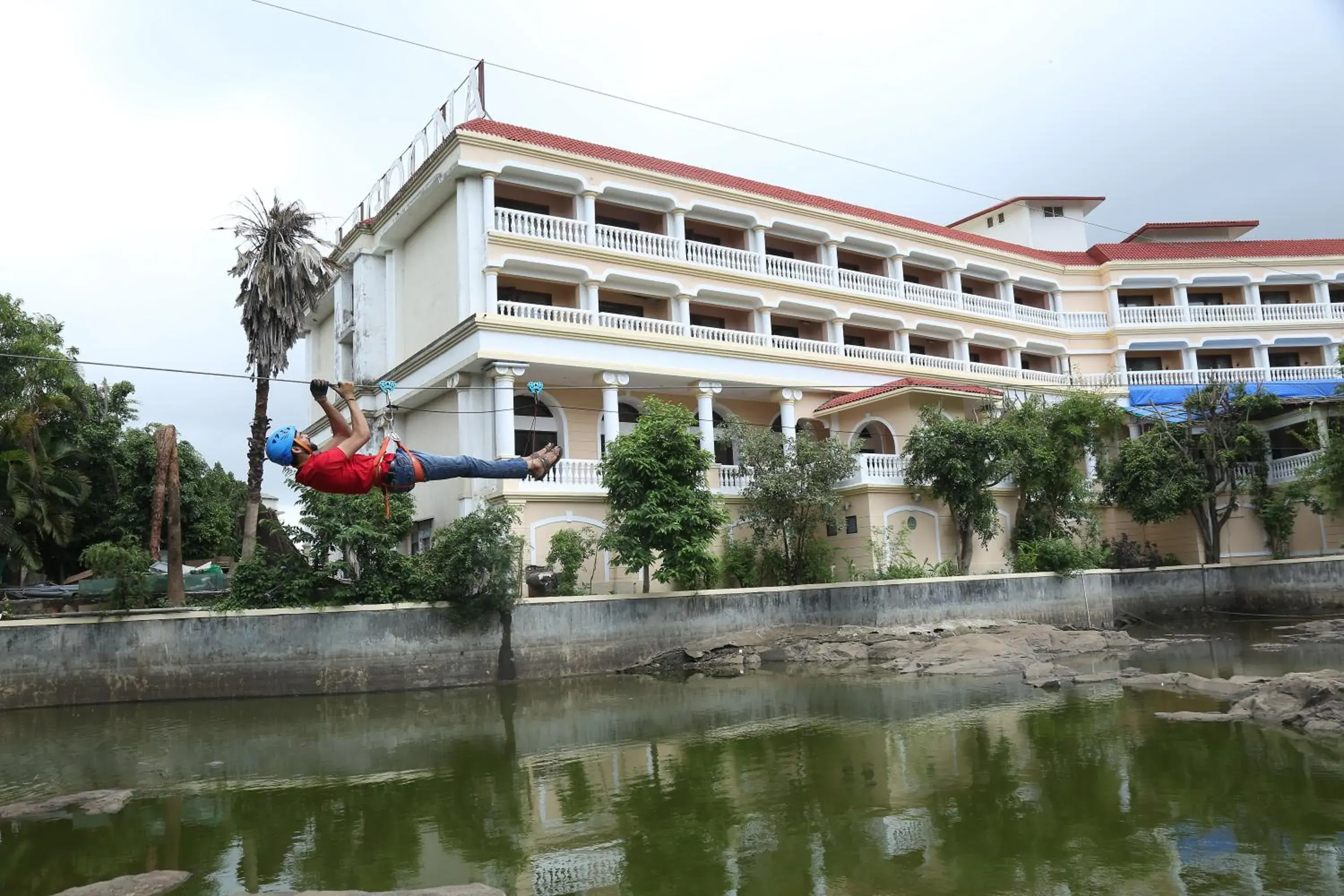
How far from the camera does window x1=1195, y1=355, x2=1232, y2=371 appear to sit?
36156 mm

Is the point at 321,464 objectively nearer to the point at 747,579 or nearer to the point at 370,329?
the point at 747,579

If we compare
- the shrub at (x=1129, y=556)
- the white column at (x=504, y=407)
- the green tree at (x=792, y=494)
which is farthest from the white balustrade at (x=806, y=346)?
the shrub at (x=1129, y=556)

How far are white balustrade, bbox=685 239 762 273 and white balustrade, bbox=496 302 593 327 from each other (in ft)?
12.5

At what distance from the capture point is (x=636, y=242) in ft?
80.6

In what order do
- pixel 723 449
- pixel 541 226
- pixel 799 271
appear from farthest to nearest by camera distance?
pixel 799 271 → pixel 723 449 → pixel 541 226

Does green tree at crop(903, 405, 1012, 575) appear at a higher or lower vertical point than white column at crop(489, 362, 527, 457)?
lower

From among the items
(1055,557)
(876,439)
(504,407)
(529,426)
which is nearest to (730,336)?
(529,426)

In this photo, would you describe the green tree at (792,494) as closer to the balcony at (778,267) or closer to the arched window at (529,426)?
the arched window at (529,426)

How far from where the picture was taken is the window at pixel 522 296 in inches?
963

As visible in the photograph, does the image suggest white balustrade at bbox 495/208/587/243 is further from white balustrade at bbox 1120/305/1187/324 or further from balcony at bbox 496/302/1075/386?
white balustrade at bbox 1120/305/1187/324

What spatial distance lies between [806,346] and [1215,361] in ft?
64.2

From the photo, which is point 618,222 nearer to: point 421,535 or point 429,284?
point 429,284

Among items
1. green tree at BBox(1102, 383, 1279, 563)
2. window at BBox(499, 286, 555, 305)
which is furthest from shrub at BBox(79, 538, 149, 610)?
green tree at BBox(1102, 383, 1279, 563)

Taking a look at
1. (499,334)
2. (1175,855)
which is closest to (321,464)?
(1175,855)
